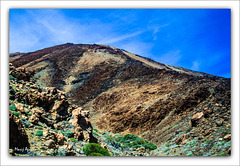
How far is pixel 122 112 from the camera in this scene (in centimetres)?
1831

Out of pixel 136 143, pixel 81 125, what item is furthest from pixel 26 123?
pixel 136 143

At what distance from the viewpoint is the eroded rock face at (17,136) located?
5430 millimetres

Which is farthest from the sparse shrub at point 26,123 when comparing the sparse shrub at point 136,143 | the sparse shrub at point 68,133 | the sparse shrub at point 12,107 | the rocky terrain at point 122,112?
the sparse shrub at point 136,143

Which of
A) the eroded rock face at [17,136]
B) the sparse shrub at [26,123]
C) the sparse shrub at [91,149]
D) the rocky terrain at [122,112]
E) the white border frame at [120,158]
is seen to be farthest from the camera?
the sparse shrub at [91,149]

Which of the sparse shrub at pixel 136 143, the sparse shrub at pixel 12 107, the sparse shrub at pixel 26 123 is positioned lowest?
the sparse shrub at pixel 136 143

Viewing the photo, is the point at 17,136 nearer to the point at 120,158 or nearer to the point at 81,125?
the point at 81,125

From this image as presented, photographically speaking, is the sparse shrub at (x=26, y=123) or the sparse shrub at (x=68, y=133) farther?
the sparse shrub at (x=68, y=133)

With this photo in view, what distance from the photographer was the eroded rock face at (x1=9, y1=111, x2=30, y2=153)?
5430 millimetres

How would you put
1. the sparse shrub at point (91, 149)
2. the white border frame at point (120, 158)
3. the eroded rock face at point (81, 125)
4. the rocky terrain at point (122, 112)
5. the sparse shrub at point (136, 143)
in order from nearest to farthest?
the white border frame at point (120, 158) < the rocky terrain at point (122, 112) < the sparse shrub at point (91, 149) < the eroded rock face at point (81, 125) < the sparse shrub at point (136, 143)

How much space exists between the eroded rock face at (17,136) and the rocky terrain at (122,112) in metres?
0.03

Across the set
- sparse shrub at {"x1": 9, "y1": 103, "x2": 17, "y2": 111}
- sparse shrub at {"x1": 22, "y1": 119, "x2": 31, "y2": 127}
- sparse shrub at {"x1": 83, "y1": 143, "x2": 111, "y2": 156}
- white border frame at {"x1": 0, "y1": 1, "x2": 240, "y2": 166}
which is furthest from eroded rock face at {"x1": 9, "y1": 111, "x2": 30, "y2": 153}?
sparse shrub at {"x1": 83, "y1": 143, "x2": 111, "y2": 156}

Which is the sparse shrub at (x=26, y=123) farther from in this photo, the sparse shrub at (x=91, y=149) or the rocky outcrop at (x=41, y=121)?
the sparse shrub at (x=91, y=149)

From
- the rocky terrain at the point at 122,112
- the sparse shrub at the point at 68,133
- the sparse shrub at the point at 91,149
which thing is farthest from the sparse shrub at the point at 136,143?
the sparse shrub at the point at 68,133

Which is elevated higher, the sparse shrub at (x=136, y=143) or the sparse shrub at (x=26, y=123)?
the sparse shrub at (x=26, y=123)
